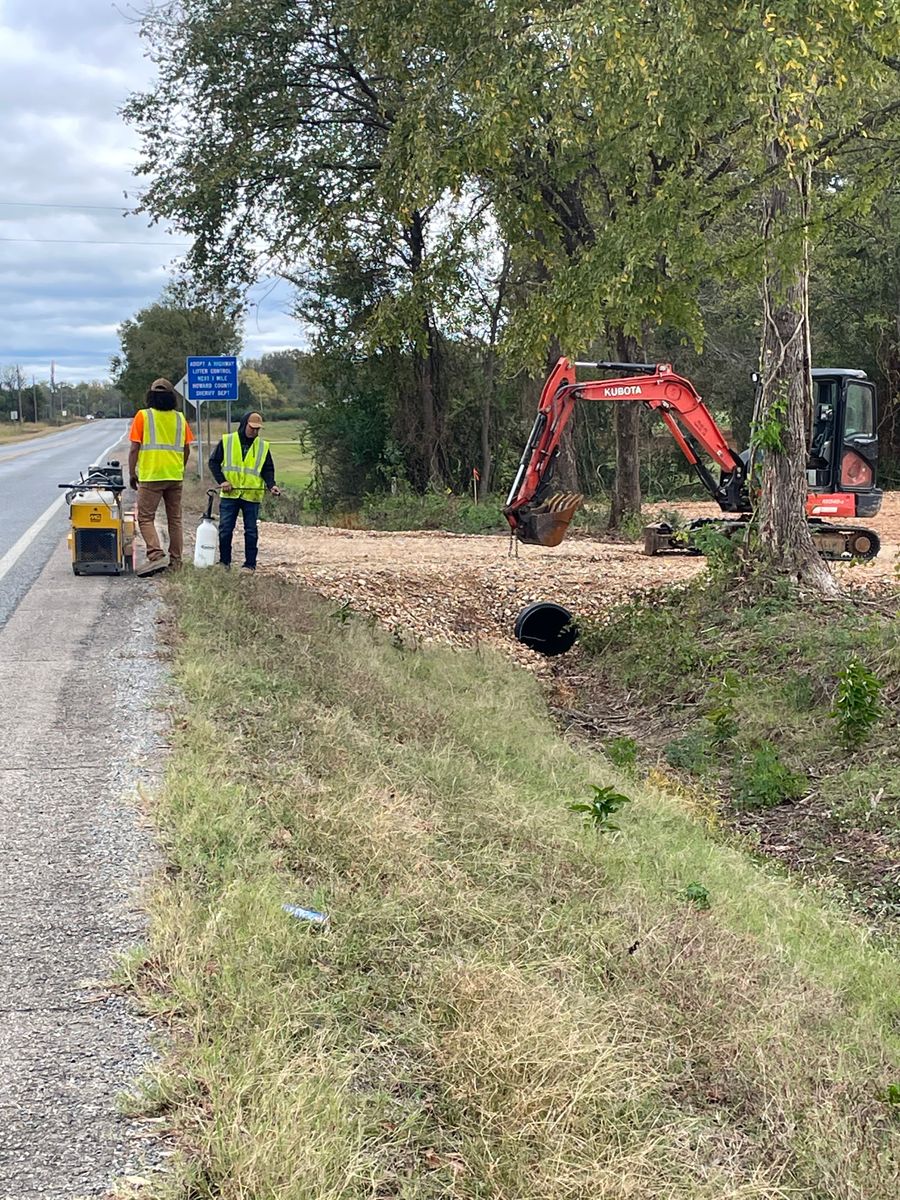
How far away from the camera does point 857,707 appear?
8938 mm

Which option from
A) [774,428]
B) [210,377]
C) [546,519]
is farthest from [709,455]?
[210,377]

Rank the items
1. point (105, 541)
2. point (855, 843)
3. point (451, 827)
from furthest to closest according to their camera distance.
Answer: point (105, 541) → point (855, 843) → point (451, 827)

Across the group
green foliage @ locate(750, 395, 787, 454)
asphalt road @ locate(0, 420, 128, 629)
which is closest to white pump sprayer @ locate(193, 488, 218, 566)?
asphalt road @ locate(0, 420, 128, 629)

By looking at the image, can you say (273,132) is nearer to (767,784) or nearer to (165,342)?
(767,784)

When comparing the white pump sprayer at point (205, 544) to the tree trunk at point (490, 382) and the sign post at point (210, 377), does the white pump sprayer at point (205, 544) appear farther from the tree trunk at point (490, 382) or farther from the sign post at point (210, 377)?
the tree trunk at point (490, 382)

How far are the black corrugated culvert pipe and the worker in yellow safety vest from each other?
11.0 ft

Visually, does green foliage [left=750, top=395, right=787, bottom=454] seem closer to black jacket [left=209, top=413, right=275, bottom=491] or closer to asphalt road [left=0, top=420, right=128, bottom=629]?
black jacket [left=209, top=413, right=275, bottom=491]

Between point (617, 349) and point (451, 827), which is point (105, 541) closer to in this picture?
point (451, 827)

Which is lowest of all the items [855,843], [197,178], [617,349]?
[855,843]

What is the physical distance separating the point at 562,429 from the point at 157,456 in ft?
15.6

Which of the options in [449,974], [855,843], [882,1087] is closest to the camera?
[449,974]

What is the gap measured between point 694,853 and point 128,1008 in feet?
12.8

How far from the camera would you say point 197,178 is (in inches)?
893

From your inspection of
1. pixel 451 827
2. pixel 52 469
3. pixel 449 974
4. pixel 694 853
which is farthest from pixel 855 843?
pixel 52 469
